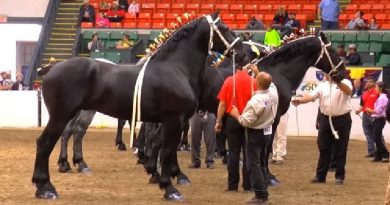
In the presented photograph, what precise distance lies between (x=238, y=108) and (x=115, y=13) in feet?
78.4

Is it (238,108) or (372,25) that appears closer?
(238,108)

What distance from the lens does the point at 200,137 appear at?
1691cm

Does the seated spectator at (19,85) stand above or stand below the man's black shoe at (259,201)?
below

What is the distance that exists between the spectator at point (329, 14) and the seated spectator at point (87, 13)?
8739mm

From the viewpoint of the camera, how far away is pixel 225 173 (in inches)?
632

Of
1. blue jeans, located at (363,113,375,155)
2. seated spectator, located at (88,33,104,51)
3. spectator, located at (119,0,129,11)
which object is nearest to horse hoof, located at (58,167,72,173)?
blue jeans, located at (363,113,375,155)

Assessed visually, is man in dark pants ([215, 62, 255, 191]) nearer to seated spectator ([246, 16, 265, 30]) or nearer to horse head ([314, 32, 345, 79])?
horse head ([314, 32, 345, 79])

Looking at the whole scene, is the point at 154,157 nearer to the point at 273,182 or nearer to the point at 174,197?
the point at 174,197

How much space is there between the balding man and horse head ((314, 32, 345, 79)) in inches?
109

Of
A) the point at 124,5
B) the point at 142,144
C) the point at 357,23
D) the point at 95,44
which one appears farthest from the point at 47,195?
the point at 124,5

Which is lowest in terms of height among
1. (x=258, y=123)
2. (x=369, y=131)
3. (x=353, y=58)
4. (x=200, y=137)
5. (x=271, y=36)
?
(x=369, y=131)

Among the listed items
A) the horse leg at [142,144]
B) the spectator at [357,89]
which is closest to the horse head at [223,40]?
the horse leg at [142,144]

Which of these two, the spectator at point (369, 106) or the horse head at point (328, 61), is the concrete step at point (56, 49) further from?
the horse head at point (328, 61)

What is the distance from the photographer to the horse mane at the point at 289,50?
573 inches
